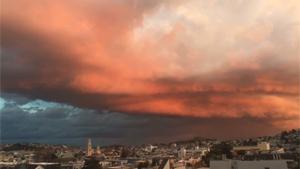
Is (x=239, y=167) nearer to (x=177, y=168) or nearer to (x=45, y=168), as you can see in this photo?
(x=177, y=168)

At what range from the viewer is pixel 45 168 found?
327 feet

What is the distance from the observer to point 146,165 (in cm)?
12456

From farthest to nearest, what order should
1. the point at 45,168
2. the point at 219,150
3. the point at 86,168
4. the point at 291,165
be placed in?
the point at 219,150, the point at 45,168, the point at 86,168, the point at 291,165

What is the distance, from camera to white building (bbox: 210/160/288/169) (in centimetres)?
5640

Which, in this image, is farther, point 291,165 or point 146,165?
point 146,165

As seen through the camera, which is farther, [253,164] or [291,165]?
[291,165]

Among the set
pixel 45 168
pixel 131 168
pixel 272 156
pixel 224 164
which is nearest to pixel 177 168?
pixel 131 168

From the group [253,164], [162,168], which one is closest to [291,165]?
[253,164]

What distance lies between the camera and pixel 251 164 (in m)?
57.5

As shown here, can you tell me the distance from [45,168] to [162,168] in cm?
2628

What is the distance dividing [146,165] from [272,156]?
57.7 m

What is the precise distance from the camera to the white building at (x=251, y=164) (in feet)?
185

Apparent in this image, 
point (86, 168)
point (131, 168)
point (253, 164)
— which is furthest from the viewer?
point (131, 168)

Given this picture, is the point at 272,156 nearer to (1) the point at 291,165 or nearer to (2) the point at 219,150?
(1) the point at 291,165
